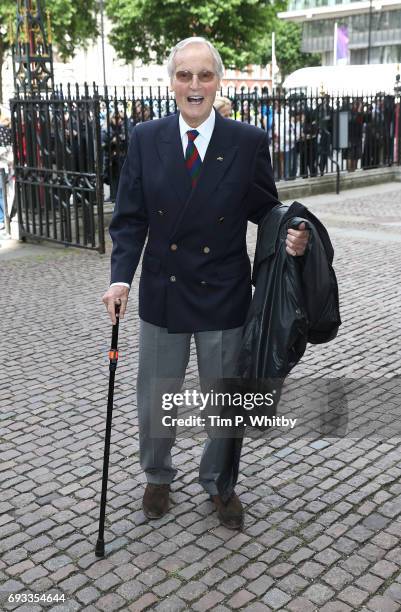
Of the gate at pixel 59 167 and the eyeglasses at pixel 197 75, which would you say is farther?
the gate at pixel 59 167

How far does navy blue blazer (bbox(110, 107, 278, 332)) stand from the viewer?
3.20 metres

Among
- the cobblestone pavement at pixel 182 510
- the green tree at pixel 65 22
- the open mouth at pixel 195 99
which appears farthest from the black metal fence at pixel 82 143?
the green tree at pixel 65 22

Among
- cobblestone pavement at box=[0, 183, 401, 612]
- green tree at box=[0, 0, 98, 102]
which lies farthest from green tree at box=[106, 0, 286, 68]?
cobblestone pavement at box=[0, 183, 401, 612]

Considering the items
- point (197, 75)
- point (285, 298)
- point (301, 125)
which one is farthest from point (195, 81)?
point (301, 125)

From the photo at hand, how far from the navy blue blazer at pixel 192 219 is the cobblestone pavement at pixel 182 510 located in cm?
93

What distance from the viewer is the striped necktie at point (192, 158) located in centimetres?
321

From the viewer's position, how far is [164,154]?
126 inches

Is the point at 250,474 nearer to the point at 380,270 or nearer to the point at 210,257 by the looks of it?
the point at 210,257

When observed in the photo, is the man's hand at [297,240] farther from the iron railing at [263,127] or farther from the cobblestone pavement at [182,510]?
the iron railing at [263,127]

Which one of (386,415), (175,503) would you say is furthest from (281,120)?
(175,503)

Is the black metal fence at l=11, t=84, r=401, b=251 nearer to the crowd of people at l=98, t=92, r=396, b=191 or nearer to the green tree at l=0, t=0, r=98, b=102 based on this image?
Result: the crowd of people at l=98, t=92, r=396, b=191

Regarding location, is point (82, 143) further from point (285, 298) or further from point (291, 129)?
point (285, 298)

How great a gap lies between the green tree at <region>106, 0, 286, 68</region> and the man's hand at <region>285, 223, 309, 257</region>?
114 ft

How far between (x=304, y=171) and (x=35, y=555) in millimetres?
13280
